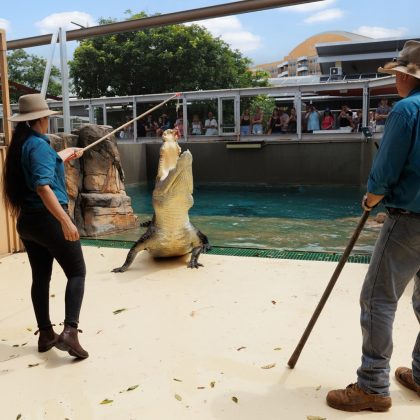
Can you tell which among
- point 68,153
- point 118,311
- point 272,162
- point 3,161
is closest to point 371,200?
point 68,153

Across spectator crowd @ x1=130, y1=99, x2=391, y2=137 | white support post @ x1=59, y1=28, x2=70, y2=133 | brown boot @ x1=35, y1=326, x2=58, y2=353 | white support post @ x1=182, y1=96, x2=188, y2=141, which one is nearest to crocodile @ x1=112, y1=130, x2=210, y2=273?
brown boot @ x1=35, y1=326, x2=58, y2=353

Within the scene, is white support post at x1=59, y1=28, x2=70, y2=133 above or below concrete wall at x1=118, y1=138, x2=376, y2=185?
above

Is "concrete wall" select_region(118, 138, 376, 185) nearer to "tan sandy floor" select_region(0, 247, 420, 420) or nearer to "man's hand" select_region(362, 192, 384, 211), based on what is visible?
"tan sandy floor" select_region(0, 247, 420, 420)

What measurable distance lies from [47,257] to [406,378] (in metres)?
2.37

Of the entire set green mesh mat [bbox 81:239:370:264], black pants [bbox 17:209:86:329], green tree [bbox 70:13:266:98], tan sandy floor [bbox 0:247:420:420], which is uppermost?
green tree [bbox 70:13:266:98]

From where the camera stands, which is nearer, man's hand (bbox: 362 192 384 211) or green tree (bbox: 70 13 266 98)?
man's hand (bbox: 362 192 384 211)

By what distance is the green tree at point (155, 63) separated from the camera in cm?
2658

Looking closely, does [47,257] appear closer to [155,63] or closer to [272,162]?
[272,162]

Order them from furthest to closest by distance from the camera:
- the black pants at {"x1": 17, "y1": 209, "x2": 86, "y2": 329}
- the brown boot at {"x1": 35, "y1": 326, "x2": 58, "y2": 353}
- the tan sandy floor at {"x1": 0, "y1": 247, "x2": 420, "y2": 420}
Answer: the brown boot at {"x1": 35, "y1": 326, "x2": 58, "y2": 353} → the black pants at {"x1": 17, "y1": 209, "x2": 86, "y2": 329} → the tan sandy floor at {"x1": 0, "y1": 247, "x2": 420, "y2": 420}

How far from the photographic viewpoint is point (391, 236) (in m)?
2.29

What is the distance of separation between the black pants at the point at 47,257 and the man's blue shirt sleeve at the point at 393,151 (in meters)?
1.95

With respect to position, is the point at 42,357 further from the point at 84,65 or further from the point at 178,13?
the point at 84,65

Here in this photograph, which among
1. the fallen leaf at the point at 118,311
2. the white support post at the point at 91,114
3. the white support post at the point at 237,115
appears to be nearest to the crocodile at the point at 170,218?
the fallen leaf at the point at 118,311

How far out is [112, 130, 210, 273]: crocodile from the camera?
5.36m
